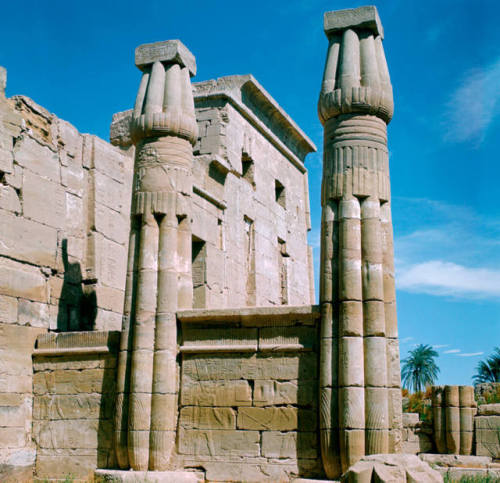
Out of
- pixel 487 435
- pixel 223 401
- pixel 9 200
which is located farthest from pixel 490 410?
pixel 9 200

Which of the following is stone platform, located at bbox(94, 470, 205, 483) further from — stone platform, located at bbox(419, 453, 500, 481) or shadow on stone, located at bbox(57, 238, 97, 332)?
Result: stone platform, located at bbox(419, 453, 500, 481)

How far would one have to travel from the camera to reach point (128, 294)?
1090 cm

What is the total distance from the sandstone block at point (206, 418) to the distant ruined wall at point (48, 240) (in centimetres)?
242

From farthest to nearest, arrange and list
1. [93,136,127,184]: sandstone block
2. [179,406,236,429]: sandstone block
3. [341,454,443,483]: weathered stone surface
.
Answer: [93,136,127,184]: sandstone block
[179,406,236,429]: sandstone block
[341,454,443,483]: weathered stone surface

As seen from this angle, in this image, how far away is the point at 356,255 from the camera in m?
9.79

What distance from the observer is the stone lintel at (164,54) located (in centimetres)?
1169

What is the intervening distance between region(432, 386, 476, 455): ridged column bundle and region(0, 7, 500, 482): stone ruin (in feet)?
22.0

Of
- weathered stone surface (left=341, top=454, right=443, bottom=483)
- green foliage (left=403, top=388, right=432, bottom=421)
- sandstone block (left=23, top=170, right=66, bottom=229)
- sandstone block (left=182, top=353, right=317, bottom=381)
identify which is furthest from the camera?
green foliage (left=403, top=388, right=432, bottom=421)

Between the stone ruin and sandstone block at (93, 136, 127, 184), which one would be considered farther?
sandstone block at (93, 136, 127, 184)

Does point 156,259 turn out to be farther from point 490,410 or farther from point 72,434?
point 490,410

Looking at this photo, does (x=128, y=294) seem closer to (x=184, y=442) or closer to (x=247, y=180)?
(x=184, y=442)

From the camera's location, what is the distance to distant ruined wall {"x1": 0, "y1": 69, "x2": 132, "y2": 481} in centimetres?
1130

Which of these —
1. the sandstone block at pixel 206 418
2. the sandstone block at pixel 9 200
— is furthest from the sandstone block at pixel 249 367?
the sandstone block at pixel 9 200

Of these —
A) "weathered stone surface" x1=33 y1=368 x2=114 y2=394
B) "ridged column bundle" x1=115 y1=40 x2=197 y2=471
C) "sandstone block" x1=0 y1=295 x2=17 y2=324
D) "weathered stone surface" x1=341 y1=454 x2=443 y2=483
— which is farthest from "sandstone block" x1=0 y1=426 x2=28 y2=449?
"weathered stone surface" x1=341 y1=454 x2=443 y2=483
